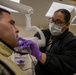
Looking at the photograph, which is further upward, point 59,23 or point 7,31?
point 7,31

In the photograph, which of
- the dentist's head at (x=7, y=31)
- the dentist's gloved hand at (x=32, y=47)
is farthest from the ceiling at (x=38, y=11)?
the dentist's head at (x=7, y=31)

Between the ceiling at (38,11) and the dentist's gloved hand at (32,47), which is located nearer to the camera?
the dentist's gloved hand at (32,47)

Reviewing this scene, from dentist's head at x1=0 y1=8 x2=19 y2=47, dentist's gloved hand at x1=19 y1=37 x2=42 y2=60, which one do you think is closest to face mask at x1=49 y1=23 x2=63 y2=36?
dentist's gloved hand at x1=19 y1=37 x2=42 y2=60

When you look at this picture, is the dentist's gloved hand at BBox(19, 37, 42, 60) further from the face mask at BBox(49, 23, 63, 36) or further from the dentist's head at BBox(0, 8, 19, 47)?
the face mask at BBox(49, 23, 63, 36)

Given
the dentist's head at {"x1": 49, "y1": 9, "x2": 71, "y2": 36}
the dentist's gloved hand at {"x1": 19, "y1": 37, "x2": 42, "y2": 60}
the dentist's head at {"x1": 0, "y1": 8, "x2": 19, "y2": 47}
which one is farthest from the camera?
the dentist's head at {"x1": 49, "y1": 9, "x2": 71, "y2": 36}

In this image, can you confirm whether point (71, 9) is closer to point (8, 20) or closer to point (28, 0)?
point (28, 0)

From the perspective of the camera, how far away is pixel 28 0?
2662 millimetres

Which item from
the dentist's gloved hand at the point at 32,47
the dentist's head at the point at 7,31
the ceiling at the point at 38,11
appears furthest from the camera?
the ceiling at the point at 38,11

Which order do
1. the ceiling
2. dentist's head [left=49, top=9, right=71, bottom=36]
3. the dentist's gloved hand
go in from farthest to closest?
the ceiling → dentist's head [left=49, top=9, right=71, bottom=36] → the dentist's gloved hand

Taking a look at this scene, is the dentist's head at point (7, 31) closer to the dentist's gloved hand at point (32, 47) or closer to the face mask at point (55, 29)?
the dentist's gloved hand at point (32, 47)

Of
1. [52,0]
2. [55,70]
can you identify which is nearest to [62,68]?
[55,70]

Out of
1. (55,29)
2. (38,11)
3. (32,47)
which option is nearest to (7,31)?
(32,47)

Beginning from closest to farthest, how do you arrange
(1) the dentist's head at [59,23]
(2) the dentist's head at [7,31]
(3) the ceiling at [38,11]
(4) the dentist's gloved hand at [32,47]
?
(2) the dentist's head at [7,31] → (4) the dentist's gloved hand at [32,47] → (1) the dentist's head at [59,23] → (3) the ceiling at [38,11]

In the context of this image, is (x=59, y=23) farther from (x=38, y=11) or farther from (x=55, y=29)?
(x=38, y=11)
